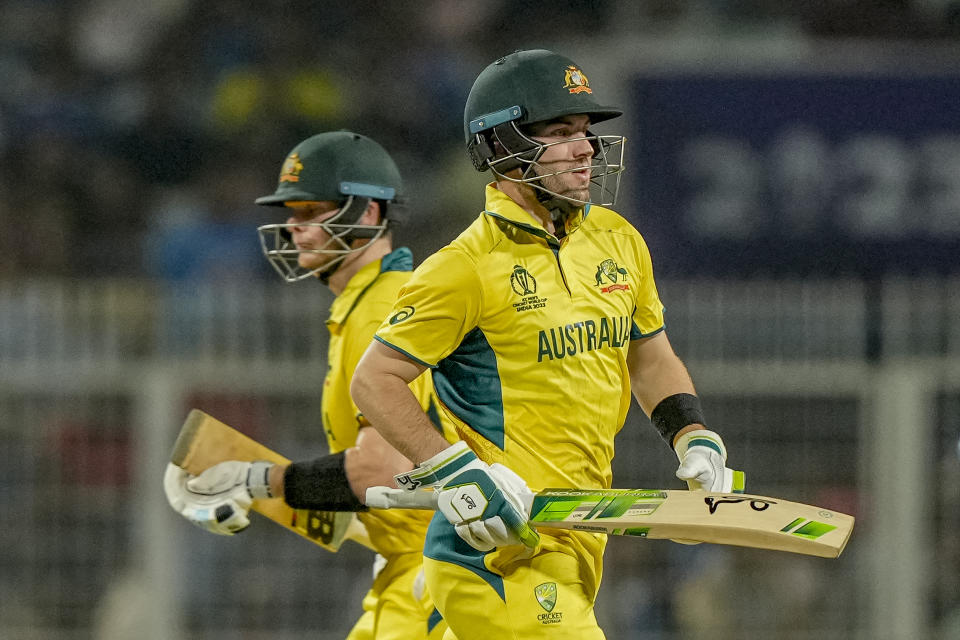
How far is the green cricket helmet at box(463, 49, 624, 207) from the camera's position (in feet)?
13.3

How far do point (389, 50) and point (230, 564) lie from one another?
19.2 feet

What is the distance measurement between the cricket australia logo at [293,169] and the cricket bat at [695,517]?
1.79 meters

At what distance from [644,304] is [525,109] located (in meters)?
0.64

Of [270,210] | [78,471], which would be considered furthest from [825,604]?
[270,210]

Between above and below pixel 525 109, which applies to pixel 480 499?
below

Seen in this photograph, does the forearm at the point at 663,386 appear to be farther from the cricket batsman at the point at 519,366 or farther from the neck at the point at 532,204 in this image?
the neck at the point at 532,204

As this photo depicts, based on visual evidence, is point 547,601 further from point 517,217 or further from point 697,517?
point 517,217

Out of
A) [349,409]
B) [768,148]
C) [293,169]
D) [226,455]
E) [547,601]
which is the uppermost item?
[768,148]

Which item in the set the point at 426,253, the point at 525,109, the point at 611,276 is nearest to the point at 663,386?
the point at 611,276

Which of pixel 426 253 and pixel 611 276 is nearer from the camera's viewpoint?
pixel 611 276

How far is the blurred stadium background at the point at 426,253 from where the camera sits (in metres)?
7.23

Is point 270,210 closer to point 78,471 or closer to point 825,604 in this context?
point 78,471

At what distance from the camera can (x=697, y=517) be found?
3756 millimetres

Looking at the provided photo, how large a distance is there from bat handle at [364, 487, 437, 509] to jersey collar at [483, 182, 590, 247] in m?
0.73
